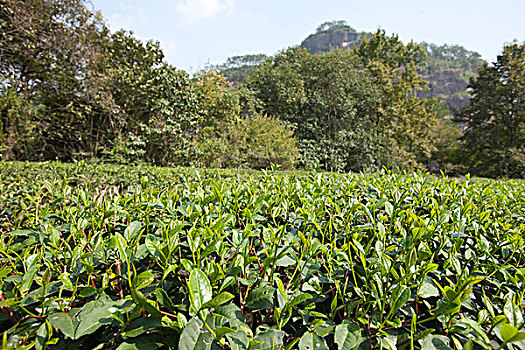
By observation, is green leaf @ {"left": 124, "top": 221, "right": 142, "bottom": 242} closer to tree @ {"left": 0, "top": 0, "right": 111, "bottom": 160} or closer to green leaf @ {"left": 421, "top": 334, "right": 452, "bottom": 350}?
green leaf @ {"left": 421, "top": 334, "right": 452, "bottom": 350}

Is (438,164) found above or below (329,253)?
below

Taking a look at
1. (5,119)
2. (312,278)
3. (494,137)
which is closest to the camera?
(312,278)

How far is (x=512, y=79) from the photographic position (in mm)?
19703

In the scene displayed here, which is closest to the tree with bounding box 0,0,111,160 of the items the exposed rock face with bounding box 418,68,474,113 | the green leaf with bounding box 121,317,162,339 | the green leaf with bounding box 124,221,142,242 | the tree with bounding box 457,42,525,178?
the green leaf with bounding box 124,221,142,242

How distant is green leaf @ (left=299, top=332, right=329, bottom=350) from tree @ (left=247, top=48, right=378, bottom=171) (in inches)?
695

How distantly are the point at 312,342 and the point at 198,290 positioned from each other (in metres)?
0.32

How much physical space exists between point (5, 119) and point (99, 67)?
10.9 ft

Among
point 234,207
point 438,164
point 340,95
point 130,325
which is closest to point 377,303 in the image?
point 130,325

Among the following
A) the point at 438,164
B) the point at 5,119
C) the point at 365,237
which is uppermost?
the point at 5,119

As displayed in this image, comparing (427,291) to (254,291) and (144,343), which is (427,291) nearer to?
(254,291)

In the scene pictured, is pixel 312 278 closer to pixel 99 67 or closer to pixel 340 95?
pixel 99 67

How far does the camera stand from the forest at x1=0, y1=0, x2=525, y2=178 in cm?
920

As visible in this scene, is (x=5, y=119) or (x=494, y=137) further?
(x=494, y=137)

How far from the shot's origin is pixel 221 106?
12867mm
